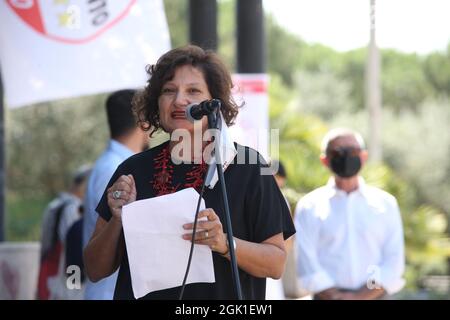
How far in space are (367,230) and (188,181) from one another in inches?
124

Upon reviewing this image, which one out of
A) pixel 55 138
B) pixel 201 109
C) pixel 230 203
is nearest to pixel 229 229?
pixel 230 203

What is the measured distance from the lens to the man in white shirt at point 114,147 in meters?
5.89

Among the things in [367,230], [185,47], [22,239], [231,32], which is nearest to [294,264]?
[367,230]

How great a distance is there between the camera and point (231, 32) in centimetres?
4384

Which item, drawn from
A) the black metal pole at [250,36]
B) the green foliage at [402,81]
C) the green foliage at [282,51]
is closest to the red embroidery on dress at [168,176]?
the black metal pole at [250,36]

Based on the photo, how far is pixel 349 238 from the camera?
7.09 metres

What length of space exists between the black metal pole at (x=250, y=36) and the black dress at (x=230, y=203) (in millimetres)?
5192

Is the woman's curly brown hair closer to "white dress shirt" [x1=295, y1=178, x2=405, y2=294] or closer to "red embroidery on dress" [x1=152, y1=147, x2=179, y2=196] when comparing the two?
"red embroidery on dress" [x1=152, y1=147, x2=179, y2=196]

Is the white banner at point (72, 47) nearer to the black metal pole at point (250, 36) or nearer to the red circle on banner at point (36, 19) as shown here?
the red circle on banner at point (36, 19)

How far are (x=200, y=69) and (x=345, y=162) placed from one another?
3191 mm

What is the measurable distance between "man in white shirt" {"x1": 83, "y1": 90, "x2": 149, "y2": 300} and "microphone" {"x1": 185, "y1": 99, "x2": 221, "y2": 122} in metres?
1.87

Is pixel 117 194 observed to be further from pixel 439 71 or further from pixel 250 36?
pixel 439 71

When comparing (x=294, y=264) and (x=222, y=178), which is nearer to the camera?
(x=222, y=178)
